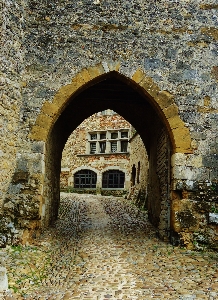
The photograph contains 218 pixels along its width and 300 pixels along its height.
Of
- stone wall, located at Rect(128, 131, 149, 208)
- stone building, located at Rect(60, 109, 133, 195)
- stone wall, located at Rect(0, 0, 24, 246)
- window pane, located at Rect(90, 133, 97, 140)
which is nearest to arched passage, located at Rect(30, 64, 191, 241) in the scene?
stone wall, located at Rect(0, 0, 24, 246)

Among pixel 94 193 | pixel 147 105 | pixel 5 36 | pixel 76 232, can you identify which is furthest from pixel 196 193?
pixel 94 193

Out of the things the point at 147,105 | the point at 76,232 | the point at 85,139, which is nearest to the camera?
the point at 76,232

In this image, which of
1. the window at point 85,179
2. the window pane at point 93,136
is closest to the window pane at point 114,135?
the window pane at point 93,136

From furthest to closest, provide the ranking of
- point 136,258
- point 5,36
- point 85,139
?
1. point 85,139
2. point 5,36
3. point 136,258

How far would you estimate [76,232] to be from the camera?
6.60m

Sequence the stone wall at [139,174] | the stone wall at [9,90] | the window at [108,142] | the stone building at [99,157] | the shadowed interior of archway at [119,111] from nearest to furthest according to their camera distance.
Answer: the stone wall at [9,90] < the shadowed interior of archway at [119,111] < the stone wall at [139,174] < the stone building at [99,157] < the window at [108,142]

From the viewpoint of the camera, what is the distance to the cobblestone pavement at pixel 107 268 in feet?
11.4

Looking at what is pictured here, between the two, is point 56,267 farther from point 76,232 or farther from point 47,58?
point 47,58

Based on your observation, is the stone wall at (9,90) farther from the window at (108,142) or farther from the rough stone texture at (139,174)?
the window at (108,142)

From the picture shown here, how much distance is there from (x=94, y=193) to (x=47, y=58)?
41.4 ft

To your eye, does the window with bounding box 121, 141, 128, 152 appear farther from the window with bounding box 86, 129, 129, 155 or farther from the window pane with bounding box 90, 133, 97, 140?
the window pane with bounding box 90, 133, 97, 140

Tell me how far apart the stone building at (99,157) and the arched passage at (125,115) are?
933 cm

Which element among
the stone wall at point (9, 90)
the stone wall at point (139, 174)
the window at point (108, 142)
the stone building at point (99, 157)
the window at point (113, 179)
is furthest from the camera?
the window at point (108, 142)

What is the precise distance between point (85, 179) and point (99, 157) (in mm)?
1406
